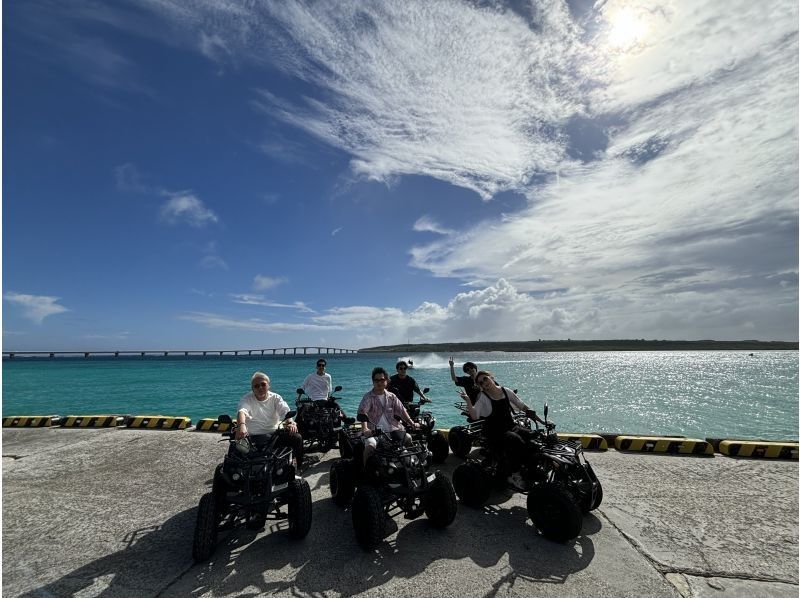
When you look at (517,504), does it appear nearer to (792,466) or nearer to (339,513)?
(339,513)

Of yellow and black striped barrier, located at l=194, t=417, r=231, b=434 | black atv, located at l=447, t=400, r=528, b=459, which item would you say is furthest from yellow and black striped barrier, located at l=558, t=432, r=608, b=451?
yellow and black striped barrier, located at l=194, t=417, r=231, b=434

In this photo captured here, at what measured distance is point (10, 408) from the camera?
1157 inches

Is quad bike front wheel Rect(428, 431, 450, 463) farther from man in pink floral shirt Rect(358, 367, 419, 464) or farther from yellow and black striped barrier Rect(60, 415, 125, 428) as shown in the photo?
yellow and black striped barrier Rect(60, 415, 125, 428)

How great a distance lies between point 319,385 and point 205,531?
579 cm

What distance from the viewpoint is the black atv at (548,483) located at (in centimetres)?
463

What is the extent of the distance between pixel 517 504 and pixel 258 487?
3875 mm

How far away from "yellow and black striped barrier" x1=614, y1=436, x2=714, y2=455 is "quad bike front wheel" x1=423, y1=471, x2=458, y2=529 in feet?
18.8

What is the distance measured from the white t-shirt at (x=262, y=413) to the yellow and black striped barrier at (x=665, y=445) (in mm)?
7625

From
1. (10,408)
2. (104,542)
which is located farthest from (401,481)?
(10,408)

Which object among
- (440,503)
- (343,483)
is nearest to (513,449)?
(440,503)

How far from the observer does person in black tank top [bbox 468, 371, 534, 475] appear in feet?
18.9

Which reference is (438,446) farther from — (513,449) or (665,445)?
(665,445)

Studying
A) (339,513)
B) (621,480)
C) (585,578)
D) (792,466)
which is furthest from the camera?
(792,466)

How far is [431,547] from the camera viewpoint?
183 inches
